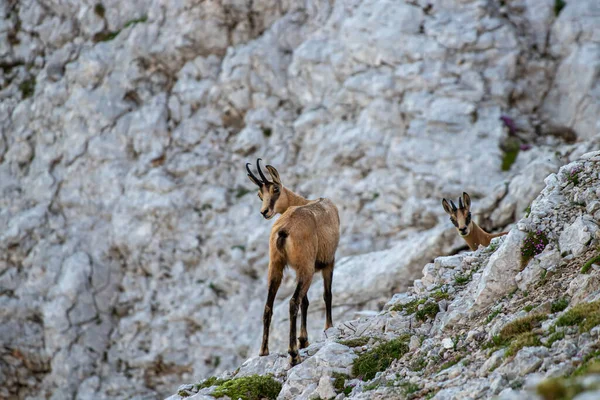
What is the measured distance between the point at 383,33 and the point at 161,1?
11.9 metres

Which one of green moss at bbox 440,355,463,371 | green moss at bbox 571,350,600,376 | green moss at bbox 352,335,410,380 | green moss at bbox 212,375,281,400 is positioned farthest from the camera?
green moss at bbox 212,375,281,400

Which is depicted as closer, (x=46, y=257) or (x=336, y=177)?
(x=336, y=177)

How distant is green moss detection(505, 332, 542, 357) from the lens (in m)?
8.12

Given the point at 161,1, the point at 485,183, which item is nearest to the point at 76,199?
the point at 161,1

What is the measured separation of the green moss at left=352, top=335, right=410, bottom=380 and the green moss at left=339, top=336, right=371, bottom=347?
0.43 meters

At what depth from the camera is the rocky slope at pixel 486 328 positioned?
25.9 feet

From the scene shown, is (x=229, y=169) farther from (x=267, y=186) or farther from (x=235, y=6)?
(x=267, y=186)

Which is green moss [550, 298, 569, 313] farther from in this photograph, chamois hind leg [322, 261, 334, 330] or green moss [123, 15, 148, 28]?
green moss [123, 15, 148, 28]

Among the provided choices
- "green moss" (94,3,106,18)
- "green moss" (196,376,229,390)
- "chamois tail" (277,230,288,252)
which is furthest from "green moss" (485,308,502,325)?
"green moss" (94,3,106,18)

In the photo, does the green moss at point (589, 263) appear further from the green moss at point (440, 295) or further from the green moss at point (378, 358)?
the green moss at point (378, 358)

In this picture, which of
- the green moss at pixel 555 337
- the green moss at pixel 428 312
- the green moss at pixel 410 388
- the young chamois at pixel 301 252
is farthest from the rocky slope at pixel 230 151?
the green moss at pixel 555 337

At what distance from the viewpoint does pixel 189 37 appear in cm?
3183

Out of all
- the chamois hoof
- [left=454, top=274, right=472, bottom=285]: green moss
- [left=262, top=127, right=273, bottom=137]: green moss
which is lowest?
the chamois hoof

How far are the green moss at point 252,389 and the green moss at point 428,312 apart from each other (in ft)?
8.73
